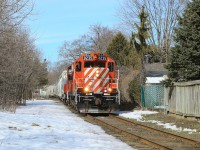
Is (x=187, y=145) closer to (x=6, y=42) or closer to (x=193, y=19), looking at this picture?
(x=193, y=19)

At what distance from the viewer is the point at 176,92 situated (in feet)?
65.3

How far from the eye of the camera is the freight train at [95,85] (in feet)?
74.3

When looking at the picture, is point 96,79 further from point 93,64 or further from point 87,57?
point 87,57

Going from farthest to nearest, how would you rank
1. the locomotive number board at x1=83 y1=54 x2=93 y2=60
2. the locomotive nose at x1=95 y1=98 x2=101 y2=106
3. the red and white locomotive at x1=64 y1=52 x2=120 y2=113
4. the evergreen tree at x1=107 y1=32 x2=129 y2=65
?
the evergreen tree at x1=107 y1=32 x2=129 y2=65 < the locomotive number board at x1=83 y1=54 x2=93 y2=60 < the red and white locomotive at x1=64 y1=52 x2=120 y2=113 < the locomotive nose at x1=95 y1=98 x2=101 y2=106

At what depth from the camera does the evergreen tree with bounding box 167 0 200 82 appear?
19.0 meters

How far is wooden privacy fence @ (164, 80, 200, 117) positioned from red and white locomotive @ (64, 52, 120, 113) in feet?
10.8

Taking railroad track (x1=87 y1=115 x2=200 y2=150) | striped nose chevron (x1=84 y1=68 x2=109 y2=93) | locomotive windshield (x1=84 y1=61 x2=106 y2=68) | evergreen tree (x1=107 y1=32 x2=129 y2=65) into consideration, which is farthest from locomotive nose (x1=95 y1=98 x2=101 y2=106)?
evergreen tree (x1=107 y1=32 x2=129 y2=65)

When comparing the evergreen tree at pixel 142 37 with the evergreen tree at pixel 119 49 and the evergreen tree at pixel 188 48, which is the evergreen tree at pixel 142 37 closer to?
the evergreen tree at pixel 188 48

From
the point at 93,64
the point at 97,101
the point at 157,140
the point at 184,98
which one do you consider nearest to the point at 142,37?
the point at 93,64

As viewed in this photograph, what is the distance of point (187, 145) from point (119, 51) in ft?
146

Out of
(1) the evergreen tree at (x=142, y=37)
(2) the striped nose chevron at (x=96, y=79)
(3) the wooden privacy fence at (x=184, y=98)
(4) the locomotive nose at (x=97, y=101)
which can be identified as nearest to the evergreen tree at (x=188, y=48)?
(3) the wooden privacy fence at (x=184, y=98)

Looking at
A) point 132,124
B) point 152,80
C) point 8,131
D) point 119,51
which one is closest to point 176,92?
point 132,124

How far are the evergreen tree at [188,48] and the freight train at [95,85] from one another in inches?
164

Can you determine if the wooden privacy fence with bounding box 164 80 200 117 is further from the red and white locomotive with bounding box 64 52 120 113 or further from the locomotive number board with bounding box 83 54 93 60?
the locomotive number board with bounding box 83 54 93 60
